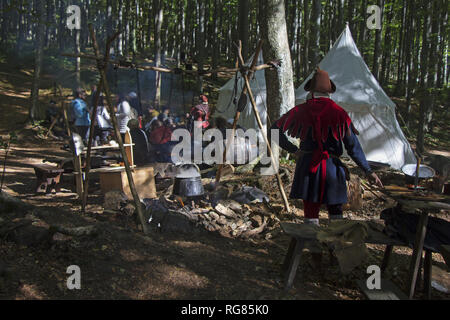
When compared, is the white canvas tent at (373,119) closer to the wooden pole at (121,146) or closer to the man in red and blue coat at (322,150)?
the wooden pole at (121,146)

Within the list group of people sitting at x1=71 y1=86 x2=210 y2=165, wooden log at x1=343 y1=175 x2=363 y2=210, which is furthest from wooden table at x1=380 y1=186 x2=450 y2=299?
group of people sitting at x1=71 y1=86 x2=210 y2=165

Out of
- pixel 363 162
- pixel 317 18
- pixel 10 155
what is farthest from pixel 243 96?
pixel 317 18

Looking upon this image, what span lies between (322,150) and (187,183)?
8.19 ft

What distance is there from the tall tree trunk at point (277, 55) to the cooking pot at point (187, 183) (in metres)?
1.85

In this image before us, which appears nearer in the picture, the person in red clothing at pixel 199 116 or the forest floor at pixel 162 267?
the forest floor at pixel 162 267

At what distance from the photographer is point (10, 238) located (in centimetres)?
357

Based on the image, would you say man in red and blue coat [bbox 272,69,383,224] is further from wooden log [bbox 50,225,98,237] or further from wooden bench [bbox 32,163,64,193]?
wooden bench [bbox 32,163,64,193]

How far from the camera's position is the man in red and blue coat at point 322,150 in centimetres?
338

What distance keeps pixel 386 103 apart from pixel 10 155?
29.6 ft

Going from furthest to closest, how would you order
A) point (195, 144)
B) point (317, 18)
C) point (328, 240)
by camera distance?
point (317, 18) → point (195, 144) → point (328, 240)

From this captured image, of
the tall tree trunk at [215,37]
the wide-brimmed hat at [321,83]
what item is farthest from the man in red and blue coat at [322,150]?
the tall tree trunk at [215,37]

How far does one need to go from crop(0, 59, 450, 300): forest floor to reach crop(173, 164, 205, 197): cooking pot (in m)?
0.93

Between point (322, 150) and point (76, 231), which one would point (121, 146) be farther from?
point (322, 150)

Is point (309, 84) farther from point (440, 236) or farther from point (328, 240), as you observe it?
point (440, 236)
